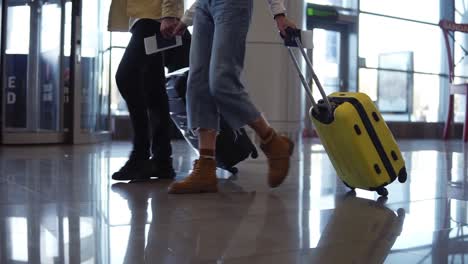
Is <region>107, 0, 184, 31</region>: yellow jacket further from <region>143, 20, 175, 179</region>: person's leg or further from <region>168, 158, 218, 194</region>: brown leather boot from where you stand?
<region>168, 158, 218, 194</region>: brown leather boot

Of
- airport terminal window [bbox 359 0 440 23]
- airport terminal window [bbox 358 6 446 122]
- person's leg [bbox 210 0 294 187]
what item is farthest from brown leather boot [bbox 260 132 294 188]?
airport terminal window [bbox 359 0 440 23]

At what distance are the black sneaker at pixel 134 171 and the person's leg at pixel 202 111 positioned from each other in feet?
1.41

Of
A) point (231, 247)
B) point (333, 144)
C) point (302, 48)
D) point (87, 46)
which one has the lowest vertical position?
point (231, 247)

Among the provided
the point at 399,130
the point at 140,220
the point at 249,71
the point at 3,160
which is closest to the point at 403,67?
the point at 399,130

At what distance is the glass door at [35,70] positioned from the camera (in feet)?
18.4

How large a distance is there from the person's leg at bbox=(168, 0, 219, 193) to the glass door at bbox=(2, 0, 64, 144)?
12.8 feet

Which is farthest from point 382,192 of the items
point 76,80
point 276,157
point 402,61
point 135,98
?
point 402,61

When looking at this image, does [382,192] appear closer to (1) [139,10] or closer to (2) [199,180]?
(2) [199,180]

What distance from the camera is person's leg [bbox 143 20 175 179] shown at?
250 centimetres

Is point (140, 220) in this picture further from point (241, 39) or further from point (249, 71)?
point (249, 71)

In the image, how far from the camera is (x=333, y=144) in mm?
2064

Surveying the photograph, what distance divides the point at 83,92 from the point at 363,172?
4.55m

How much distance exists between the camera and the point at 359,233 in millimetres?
1430

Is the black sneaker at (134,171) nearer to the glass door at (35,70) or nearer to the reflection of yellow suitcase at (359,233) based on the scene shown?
the reflection of yellow suitcase at (359,233)
